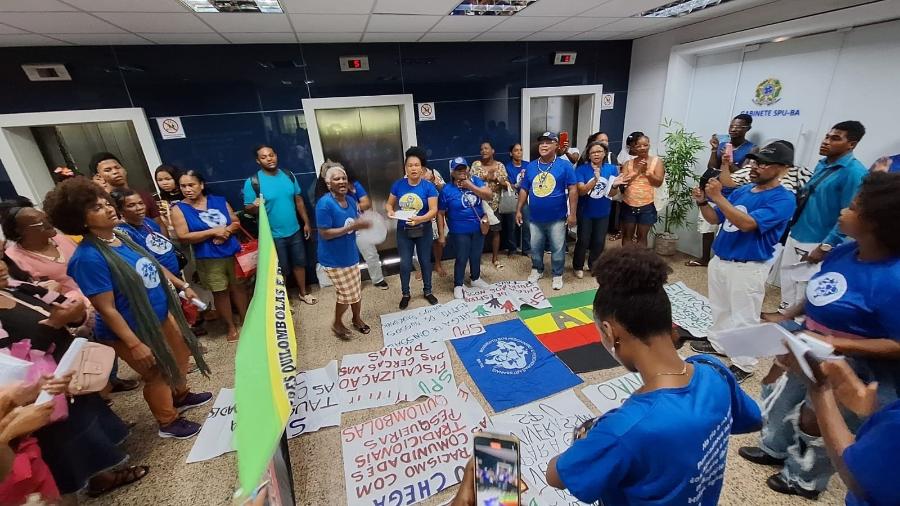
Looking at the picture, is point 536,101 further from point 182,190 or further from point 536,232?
point 182,190

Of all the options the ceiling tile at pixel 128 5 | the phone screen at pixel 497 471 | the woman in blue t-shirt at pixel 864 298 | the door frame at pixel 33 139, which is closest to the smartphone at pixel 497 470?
the phone screen at pixel 497 471

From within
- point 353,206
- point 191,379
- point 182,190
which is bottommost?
point 191,379

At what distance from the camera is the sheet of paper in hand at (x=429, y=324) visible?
12.3 feet

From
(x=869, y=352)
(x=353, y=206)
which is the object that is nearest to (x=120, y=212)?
(x=353, y=206)

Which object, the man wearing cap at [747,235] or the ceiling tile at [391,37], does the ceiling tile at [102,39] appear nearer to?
the ceiling tile at [391,37]

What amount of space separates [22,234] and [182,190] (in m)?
Answer: 1.18

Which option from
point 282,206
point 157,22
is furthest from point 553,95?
point 157,22

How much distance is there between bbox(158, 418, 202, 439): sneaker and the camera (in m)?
2.70

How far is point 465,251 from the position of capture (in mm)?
4398

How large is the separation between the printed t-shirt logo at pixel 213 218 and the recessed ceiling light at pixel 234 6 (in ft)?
5.81

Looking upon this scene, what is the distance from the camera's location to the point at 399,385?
3.08m

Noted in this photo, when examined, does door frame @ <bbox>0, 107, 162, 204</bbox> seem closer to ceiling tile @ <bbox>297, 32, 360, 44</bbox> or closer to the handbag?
the handbag

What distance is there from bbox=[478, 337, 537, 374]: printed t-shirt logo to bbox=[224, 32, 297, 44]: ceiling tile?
4001mm

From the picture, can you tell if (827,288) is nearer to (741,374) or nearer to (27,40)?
(741,374)
